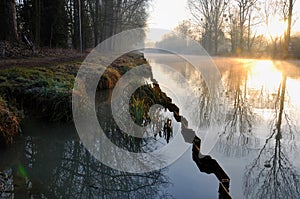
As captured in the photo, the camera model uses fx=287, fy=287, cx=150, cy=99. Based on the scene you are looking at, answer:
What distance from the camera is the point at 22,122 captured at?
526 centimetres

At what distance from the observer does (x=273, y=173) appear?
377 centimetres

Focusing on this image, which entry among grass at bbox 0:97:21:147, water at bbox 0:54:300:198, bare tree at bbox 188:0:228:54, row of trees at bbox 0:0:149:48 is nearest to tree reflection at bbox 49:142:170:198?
water at bbox 0:54:300:198

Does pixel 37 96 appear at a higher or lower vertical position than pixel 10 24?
lower

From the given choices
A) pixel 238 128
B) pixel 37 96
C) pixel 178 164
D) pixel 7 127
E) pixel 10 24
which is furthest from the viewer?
pixel 10 24

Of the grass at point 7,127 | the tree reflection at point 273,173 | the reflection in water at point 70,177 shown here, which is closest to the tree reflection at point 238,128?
the tree reflection at point 273,173

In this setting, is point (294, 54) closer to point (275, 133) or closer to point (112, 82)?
point (112, 82)

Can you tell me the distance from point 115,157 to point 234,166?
169cm

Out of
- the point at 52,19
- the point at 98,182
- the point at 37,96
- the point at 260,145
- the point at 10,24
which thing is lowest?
the point at 98,182

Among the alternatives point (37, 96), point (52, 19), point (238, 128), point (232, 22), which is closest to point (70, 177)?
point (37, 96)

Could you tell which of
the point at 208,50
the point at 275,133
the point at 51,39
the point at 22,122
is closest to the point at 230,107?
the point at 275,133

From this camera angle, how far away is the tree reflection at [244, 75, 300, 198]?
3322 mm

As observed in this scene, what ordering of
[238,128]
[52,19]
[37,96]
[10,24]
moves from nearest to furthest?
[238,128] → [37,96] → [10,24] → [52,19]

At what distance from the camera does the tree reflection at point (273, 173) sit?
3.32 metres

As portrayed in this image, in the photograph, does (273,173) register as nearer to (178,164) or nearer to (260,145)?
(260,145)
